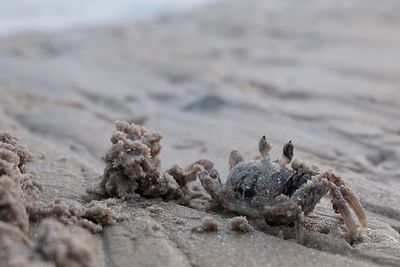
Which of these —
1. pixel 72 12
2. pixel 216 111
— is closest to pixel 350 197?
pixel 216 111

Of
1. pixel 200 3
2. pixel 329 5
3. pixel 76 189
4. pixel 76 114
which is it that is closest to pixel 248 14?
pixel 329 5

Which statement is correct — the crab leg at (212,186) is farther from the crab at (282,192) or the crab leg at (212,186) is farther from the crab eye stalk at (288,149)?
the crab eye stalk at (288,149)

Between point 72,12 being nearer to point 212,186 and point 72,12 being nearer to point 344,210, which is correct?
point 212,186

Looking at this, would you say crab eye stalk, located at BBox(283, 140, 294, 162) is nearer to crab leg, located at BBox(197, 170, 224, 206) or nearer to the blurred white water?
crab leg, located at BBox(197, 170, 224, 206)

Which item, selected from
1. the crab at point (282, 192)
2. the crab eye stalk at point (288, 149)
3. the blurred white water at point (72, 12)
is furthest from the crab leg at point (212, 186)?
the blurred white water at point (72, 12)

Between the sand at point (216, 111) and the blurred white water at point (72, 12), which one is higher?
the blurred white water at point (72, 12)

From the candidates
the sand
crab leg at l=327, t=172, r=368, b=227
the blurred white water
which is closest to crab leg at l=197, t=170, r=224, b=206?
the sand
